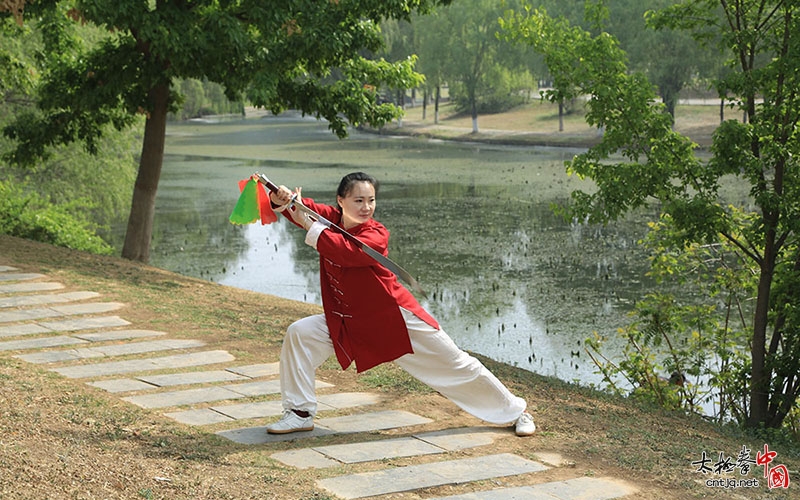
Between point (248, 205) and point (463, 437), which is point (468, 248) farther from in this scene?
point (248, 205)

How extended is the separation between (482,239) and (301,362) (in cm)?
1705

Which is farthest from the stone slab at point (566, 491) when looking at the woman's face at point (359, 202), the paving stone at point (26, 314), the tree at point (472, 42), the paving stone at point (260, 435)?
the tree at point (472, 42)

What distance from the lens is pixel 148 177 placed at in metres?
15.0

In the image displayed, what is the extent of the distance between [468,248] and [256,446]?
16157mm

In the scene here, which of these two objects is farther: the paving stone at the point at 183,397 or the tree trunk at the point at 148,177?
the tree trunk at the point at 148,177

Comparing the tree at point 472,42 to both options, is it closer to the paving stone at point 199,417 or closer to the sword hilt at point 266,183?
the paving stone at point 199,417

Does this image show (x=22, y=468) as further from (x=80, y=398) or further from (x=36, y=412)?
(x=80, y=398)

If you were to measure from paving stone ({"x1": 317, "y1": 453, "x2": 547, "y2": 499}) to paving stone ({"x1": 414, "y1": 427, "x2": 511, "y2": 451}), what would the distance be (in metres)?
0.25

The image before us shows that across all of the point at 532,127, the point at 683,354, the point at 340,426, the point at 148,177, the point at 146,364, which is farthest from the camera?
the point at 532,127

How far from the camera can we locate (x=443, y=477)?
17.6ft

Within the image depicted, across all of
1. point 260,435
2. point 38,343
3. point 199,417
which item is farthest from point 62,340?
point 260,435

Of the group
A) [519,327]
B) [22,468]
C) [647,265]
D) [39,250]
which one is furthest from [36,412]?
[647,265]

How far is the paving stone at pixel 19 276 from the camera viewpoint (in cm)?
1052

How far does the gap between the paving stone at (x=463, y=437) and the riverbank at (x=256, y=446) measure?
0.10 meters
